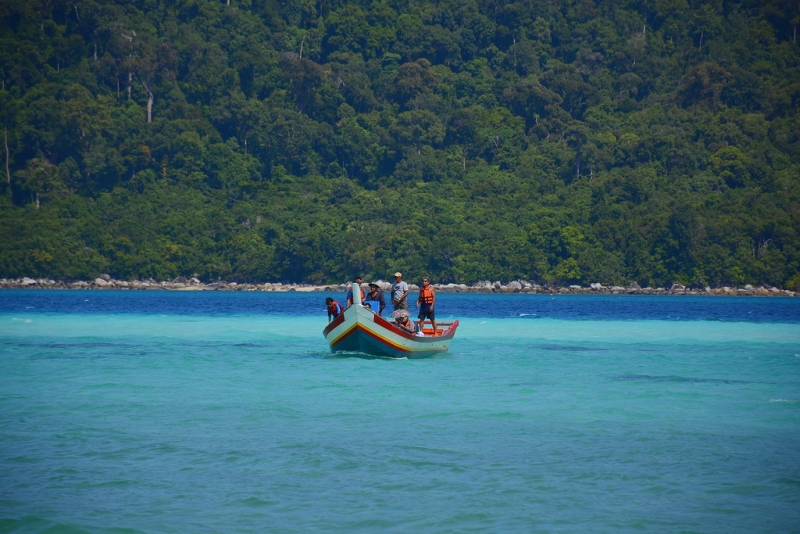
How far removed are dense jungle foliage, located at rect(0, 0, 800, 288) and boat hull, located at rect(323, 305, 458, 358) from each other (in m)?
83.5

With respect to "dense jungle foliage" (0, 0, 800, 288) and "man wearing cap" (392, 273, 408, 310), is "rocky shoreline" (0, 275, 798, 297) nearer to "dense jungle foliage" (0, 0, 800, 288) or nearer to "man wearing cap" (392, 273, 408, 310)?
"dense jungle foliage" (0, 0, 800, 288)

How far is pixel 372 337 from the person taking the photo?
86.8 ft

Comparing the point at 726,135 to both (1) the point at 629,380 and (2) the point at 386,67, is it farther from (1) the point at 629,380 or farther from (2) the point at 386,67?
(1) the point at 629,380

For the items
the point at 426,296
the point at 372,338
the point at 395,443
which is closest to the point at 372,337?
the point at 372,338

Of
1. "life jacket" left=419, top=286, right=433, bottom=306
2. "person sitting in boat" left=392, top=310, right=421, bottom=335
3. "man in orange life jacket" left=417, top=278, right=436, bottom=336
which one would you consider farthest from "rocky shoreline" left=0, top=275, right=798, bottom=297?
"person sitting in boat" left=392, top=310, right=421, bottom=335

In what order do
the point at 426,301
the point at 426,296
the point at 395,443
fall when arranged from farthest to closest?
the point at 426,301 < the point at 426,296 < the point at 395,443

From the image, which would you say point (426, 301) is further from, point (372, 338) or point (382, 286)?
point (382, 286)

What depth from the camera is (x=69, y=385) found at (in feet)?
71.1

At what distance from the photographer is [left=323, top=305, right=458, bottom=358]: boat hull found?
2597 centimetres

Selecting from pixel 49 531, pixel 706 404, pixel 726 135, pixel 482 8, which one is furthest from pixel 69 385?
pixel 482 8

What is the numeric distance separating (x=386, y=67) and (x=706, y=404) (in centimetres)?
15646

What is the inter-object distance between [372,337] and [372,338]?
5 cm

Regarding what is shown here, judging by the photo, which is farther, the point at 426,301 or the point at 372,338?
the point at 426,301

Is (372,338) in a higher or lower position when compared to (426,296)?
lower
